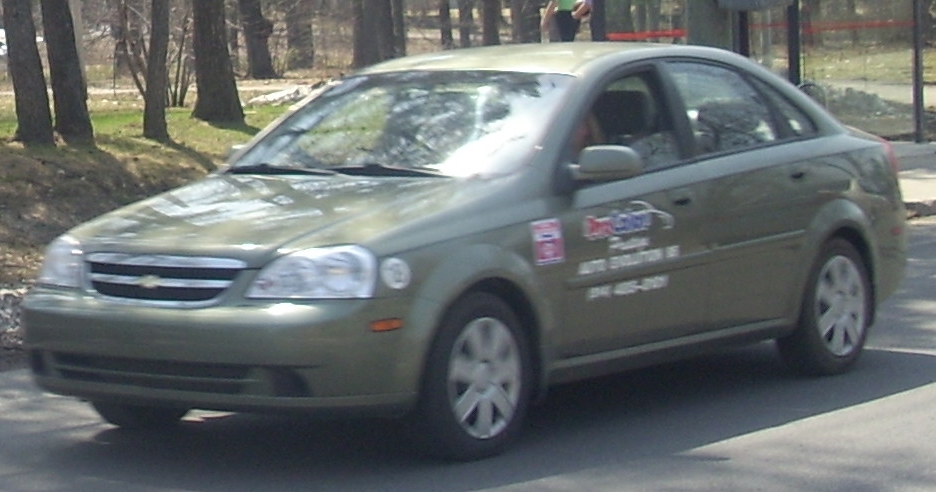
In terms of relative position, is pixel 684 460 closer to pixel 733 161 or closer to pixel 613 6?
pixel 733 161

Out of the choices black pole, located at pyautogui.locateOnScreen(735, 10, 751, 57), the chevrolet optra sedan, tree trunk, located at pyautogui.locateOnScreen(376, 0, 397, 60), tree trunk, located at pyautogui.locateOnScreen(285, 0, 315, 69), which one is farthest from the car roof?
tree trunk, located at pyautogui.locateOnScreen(285, 0, 315, 69)

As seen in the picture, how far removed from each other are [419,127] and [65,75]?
848 cm

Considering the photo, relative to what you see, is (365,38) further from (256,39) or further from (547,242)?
(547,242)

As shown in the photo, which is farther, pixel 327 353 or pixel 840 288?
pixel 840 288

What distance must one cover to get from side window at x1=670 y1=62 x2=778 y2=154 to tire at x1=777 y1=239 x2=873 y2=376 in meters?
0.65

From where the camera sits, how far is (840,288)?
8141 millimetres

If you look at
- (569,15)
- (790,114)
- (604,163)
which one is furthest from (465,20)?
(604,163)

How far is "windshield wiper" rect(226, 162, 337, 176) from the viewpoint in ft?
23.3

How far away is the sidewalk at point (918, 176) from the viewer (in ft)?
50.3

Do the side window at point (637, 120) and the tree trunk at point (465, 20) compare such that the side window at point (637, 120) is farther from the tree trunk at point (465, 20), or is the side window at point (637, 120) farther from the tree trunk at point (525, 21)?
the tree trunk at point (465, 20)

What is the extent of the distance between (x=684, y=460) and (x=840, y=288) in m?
1.93

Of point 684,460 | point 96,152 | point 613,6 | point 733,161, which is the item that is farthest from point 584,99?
point 613,6

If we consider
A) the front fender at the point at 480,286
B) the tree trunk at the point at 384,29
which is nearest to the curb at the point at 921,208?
the front fender at the point at 480,286

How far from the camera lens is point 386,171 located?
6934mm
